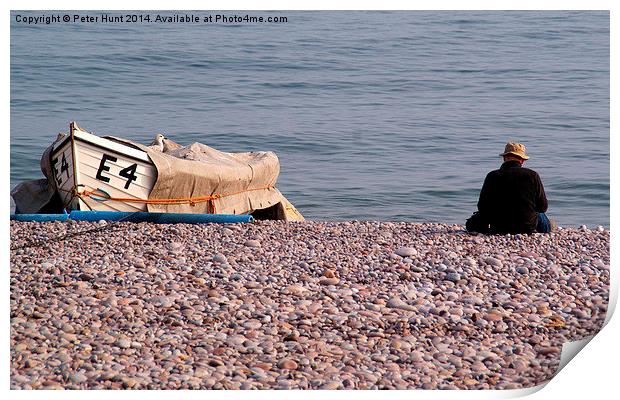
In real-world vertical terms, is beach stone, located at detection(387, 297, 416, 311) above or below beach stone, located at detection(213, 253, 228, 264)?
above

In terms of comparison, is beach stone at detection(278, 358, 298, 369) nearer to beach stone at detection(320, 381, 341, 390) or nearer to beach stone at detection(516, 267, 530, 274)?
beach stone at detection(320, 381, 341, 390)

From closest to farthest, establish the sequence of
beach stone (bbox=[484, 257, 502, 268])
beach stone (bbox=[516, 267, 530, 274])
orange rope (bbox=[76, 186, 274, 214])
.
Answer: beach stone (bbox=[516, 267, 530, 274]), beach stone (bbox=[484, 257, 502, 268]), orange rope (bbox=[76, 186, 274, 214])

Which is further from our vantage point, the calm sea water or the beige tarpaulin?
the calm sea water

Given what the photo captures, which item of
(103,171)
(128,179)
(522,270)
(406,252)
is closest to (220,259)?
(406,252)

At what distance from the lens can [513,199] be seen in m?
10.8

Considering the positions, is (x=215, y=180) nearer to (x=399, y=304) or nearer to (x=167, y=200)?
(x=167, y=200)

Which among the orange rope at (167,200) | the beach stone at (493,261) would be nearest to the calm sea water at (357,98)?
the orange rope at (167,200)

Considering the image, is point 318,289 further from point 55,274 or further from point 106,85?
point 106,85

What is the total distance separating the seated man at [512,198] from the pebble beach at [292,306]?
7.5 inches

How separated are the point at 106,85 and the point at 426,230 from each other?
1596 centimetres

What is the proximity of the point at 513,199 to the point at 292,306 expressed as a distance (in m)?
3.69

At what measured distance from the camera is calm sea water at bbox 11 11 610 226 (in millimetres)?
19703

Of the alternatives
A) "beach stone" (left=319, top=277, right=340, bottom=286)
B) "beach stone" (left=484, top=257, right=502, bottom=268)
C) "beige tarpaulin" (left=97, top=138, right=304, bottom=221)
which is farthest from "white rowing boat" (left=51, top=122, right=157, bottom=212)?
"beach stone" (left=484, top=257, right=502, bottom=268)

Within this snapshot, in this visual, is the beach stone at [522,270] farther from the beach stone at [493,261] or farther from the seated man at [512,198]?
the seated man at [512,198]
